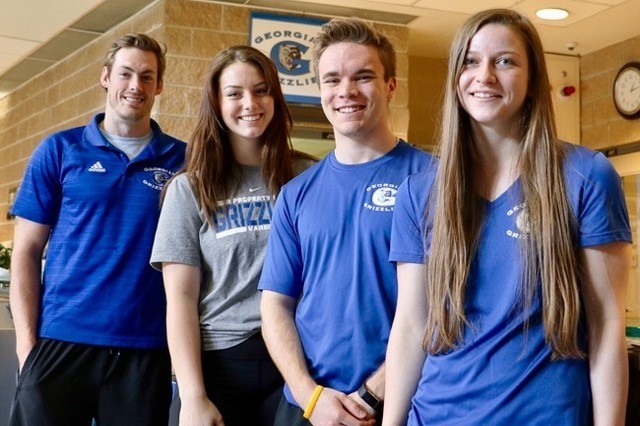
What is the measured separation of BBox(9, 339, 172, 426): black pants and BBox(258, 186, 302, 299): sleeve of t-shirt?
0.51 metres

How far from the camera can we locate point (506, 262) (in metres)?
1.30

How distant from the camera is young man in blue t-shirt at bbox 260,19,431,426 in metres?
1.56

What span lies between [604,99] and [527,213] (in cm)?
476

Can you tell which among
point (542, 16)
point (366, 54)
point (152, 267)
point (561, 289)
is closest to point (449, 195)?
point (561, 289)

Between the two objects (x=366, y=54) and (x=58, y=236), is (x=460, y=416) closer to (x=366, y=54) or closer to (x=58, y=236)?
(x=366, y=54)

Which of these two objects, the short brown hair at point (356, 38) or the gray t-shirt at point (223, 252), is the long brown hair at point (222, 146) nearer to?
the gray t-shirt at point (223, 252)

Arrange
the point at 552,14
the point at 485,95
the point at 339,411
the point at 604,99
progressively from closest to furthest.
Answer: the point at 485,95, the point at 339,411, the point at 552,14, the point at 604,99

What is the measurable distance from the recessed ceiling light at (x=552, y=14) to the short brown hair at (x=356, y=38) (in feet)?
10.9

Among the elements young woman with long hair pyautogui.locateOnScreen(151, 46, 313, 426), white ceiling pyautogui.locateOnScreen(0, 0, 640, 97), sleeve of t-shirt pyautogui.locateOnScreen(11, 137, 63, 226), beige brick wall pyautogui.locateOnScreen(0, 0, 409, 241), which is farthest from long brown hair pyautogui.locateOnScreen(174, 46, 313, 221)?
white ceiling pyautogui.locateOnScreen(0, 0, 640, 97)

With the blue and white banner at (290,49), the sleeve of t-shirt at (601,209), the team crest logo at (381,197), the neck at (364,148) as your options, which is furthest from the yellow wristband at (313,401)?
the blue and white banner at (290,49)

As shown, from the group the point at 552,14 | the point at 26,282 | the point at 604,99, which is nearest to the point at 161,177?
the point at 26,282

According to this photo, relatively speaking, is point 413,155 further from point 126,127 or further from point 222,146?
point 126,127

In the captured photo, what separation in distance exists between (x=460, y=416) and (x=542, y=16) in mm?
4033

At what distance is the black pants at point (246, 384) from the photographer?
1.80 meters
